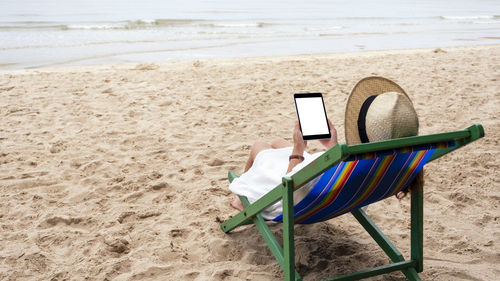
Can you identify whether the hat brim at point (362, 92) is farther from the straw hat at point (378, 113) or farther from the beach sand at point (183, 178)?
the beach sand at point (183, 178)

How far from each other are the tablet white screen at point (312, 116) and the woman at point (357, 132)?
0.14 feet

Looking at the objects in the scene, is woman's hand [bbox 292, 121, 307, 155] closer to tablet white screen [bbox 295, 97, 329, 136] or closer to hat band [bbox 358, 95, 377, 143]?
tablet white screen [bbox 295, 97, 329, 136]

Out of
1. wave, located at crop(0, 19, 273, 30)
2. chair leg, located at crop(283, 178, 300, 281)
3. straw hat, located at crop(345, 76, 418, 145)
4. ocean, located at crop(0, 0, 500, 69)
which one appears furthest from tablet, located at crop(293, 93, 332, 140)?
wave, located at crop(0, 19, 273, 30)

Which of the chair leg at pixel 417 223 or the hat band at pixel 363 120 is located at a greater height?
the hat band at pixel 363 120

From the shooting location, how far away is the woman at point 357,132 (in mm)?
1971

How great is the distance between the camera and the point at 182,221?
3160 mm

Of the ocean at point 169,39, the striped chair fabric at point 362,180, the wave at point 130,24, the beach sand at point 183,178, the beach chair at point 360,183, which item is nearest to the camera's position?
the beach chair at point 360,183

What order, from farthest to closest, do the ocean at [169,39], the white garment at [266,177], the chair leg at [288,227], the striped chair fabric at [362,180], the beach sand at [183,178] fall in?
the ocean at [169,39]
the beach sand at [183,178]
the white garment at [266,177]
the chair leg at [288,227]
the striped chair fabric at [362,180]

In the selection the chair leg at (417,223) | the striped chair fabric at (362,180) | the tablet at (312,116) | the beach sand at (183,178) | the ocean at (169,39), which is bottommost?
the ocean at (169,39)

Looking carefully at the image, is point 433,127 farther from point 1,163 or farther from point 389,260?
point 1,163

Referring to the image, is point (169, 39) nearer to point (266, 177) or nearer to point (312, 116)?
point (266, 177)

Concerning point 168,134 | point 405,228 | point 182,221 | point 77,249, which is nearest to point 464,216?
point 405,228

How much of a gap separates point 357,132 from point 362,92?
0.20m

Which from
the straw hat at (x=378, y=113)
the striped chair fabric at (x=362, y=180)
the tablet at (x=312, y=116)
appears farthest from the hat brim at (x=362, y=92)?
the striped chair fabric at (x=362, y=180)
